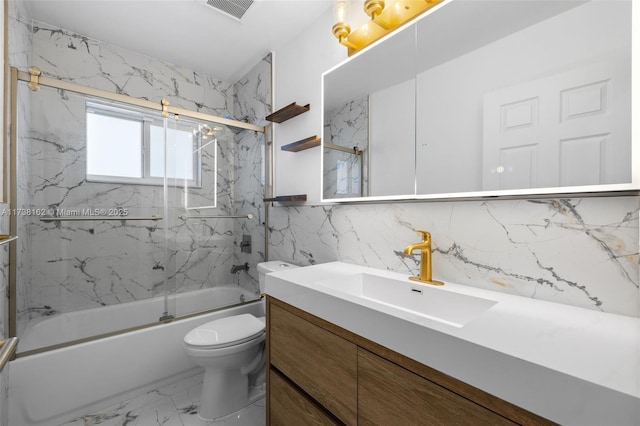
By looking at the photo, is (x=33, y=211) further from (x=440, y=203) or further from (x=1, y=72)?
(x=440, y=203)

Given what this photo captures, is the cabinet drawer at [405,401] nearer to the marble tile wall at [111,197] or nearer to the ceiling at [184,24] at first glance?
the marble tile wall at [111,197]

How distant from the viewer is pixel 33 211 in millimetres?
1637

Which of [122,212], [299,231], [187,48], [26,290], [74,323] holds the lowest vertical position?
[74,323]

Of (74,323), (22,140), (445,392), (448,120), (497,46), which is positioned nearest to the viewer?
(445,392)

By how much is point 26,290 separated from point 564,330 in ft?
8.39

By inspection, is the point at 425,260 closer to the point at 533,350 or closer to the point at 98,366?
the point at 533,350

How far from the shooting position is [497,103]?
100 centimetres

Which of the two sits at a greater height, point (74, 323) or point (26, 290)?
point (26, 290)

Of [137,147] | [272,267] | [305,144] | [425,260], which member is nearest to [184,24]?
[137,147]

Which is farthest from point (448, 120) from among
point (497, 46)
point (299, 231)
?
point (299, 231)

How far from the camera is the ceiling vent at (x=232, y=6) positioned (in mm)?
1768

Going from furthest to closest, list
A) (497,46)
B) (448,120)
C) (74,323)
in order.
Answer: (74,323) → (448,120) → (497,46)

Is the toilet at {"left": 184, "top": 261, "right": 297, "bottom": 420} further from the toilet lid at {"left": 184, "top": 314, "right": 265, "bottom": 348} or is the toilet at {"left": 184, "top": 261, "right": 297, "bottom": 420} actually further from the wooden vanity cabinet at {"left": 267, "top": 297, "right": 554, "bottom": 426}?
the wooden vanity cabinet at {"left": 267, "top": 297, "right": 554, "bottom": 426}

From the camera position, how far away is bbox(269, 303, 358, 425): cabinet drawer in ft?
2.91
